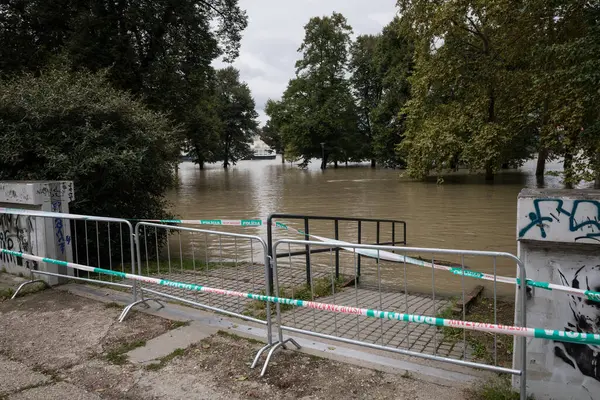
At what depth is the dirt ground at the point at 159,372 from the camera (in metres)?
3.12

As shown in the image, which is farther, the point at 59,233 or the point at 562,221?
the point at 59,233

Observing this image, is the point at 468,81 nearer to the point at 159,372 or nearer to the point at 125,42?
the point at 125,42

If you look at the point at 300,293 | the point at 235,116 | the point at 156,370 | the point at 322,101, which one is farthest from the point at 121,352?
the point at 235,116

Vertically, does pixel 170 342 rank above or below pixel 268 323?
below

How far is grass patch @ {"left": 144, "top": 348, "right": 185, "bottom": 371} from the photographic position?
3.57 m

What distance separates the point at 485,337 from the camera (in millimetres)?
4082

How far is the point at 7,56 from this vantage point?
64.7 ft

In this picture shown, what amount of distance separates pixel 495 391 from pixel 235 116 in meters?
72.0

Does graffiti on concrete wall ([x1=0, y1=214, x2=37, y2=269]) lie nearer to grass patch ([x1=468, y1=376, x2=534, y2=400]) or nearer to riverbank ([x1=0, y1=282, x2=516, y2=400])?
riverbank ([x1=0, y1=282, x2=516, y2=400])

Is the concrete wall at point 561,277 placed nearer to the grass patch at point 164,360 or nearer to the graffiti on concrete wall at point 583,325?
the graffiti on concrete wall at point 583,325

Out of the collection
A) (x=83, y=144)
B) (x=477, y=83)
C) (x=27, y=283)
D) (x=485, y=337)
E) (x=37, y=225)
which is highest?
(x=477, y=83)

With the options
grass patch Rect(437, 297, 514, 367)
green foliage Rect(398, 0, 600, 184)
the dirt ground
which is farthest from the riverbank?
green foliage Rect(398, 0, 600, 184)

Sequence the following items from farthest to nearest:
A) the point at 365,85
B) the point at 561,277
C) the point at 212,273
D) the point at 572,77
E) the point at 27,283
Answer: the point at 365,85 → the point at 572,77 → the point at 212,273 → the point at 27,283 → the point at 561,277

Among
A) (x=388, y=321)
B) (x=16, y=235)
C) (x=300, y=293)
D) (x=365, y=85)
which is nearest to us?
(x=388, y=321)
